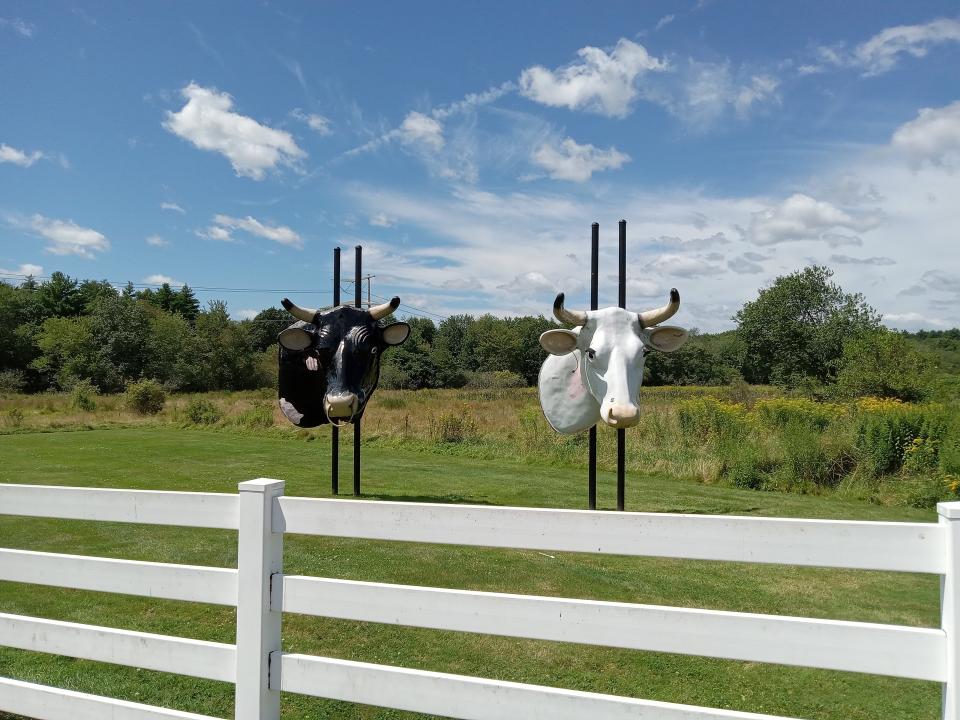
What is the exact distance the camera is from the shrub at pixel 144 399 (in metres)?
23.8

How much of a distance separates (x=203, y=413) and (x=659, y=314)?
61.7 ft

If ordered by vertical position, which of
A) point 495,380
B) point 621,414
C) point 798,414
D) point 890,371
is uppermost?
point 890,371

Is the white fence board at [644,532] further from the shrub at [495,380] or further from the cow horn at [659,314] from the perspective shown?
the shrub at [495,380]

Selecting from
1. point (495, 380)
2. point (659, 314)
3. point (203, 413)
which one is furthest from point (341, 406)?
point (495, 380)

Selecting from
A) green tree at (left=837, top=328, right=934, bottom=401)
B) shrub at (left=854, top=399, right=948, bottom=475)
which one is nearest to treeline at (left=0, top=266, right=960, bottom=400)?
green tree at (left=837, top=328, right=934, bottom=401)

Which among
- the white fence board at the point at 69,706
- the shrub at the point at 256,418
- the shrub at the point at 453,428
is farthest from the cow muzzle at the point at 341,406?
the shrub at the point at 256,418

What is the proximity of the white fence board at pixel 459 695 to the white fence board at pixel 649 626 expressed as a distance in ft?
0.57

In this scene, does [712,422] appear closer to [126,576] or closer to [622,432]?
[622,432]

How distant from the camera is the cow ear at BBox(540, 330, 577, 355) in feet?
20.0

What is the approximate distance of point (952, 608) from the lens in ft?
5.86

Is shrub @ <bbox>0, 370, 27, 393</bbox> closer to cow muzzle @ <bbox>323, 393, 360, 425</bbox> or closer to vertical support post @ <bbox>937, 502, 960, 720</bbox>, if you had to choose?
cow muzzle @ <bbox>323, 393, 360, 425</bbox>

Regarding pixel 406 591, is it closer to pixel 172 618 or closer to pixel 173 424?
pixel 172 618

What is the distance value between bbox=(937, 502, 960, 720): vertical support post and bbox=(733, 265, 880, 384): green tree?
1471 inches

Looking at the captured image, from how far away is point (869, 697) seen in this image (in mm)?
Result: 3334
